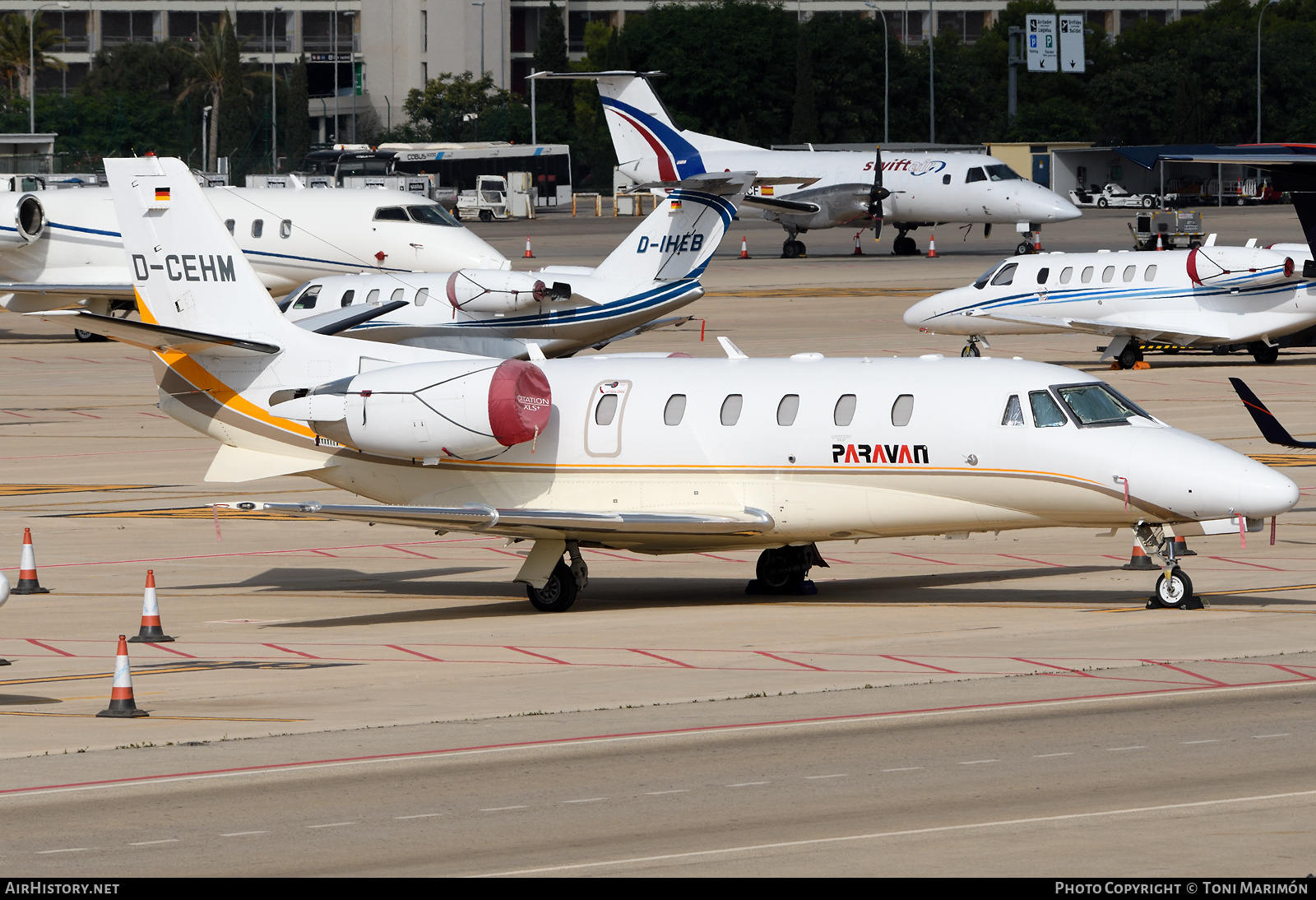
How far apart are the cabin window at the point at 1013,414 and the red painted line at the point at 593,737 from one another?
5027mm

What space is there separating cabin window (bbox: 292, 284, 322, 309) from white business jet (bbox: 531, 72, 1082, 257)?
1215 inches


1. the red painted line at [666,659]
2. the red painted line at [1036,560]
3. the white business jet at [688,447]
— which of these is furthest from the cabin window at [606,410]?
the red painted line at [1036,560]

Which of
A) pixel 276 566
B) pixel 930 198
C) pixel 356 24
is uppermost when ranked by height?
pixel 356 24

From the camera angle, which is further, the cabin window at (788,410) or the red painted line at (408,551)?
the red painted line at (408,551)

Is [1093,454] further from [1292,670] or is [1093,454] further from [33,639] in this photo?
[33,639]

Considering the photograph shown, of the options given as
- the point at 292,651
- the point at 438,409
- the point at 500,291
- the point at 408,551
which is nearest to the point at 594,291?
the point at 500,291

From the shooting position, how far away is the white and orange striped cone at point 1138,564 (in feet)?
79.2

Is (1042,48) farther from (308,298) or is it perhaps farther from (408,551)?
(408,551)

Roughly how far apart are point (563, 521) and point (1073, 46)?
133 meters

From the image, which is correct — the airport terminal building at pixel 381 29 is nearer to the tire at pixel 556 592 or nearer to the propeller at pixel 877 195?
the propeller at pixel 877 195

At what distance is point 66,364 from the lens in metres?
52.4

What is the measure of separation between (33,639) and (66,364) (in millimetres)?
33334

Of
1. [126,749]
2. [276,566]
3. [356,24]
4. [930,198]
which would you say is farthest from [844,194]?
[356,24]

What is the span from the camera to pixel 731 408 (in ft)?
73.0
